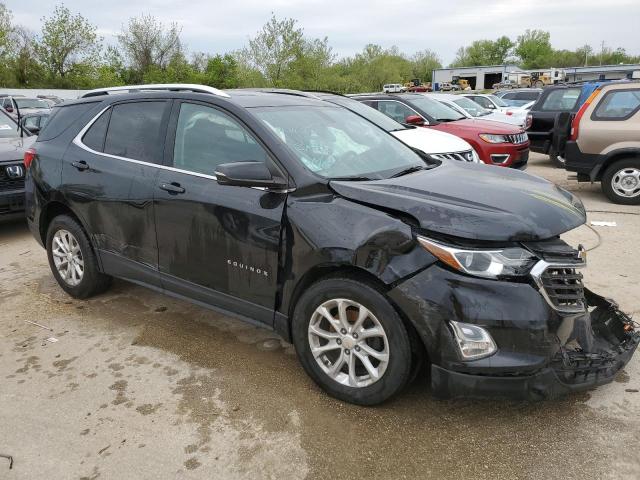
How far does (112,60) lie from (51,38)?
17.4 ft

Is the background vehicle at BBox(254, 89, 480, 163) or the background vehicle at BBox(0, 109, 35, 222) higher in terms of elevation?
the background vehicle at BBox(254, 89, 480, 163)

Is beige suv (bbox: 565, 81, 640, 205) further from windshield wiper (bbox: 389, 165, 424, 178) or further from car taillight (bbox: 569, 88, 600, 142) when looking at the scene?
windshield wiper (bbox: 389, 165, 424, 178)

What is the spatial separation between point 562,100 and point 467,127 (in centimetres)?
355

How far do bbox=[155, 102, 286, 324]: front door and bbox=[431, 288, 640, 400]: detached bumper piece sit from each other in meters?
1.18

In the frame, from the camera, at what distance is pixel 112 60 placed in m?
49.6

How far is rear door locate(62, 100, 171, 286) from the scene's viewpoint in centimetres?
382

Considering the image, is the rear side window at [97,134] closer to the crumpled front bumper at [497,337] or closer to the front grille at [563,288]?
the crumpled front bumper at [497,337]

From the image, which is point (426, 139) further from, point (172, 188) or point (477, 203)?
point (477, 203)

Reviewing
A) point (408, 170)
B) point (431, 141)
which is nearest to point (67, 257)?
point (408, 170)

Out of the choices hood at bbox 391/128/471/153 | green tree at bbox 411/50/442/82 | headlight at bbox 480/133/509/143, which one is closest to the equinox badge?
hood at bbox 391/128/471/153

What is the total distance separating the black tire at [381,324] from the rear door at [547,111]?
31.0 ft

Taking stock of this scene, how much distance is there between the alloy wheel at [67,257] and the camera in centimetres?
455

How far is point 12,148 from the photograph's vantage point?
23.4ft

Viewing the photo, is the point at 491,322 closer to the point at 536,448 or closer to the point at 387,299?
the point at 387,299
